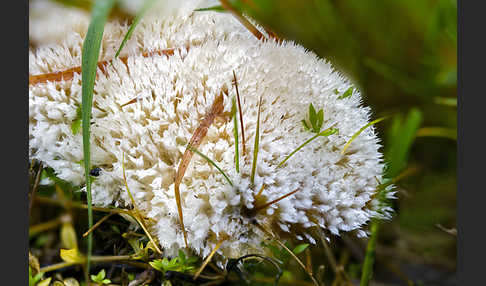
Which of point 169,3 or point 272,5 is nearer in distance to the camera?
point 169,3

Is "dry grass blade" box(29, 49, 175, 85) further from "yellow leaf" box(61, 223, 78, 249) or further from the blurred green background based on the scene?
the blurred green background

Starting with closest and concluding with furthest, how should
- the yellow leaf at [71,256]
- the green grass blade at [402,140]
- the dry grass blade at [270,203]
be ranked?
the dry grass blade at [270,203]
the yellow leaf at [71,256]
the green grass blade at [402,140]

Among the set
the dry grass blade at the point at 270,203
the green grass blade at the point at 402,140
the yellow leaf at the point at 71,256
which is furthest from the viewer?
the green grass blade at the point at 402,140

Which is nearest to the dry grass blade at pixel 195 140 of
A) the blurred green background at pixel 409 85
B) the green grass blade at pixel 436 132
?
the blurred green background at pixel 409 85

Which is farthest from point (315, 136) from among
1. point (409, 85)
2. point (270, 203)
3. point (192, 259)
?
point (409, 85)

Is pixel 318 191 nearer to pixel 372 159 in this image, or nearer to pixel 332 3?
pixel 372 159

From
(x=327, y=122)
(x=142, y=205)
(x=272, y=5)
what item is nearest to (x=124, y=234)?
(x=142, y=205)

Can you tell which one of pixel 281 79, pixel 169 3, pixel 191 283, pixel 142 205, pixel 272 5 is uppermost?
pixel 272 5

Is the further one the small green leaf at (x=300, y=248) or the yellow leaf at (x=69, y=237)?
the yellow leaf at (x=69, y=237)

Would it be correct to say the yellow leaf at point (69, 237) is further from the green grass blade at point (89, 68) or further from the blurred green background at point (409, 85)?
the blurred green background at point (409, 85)
